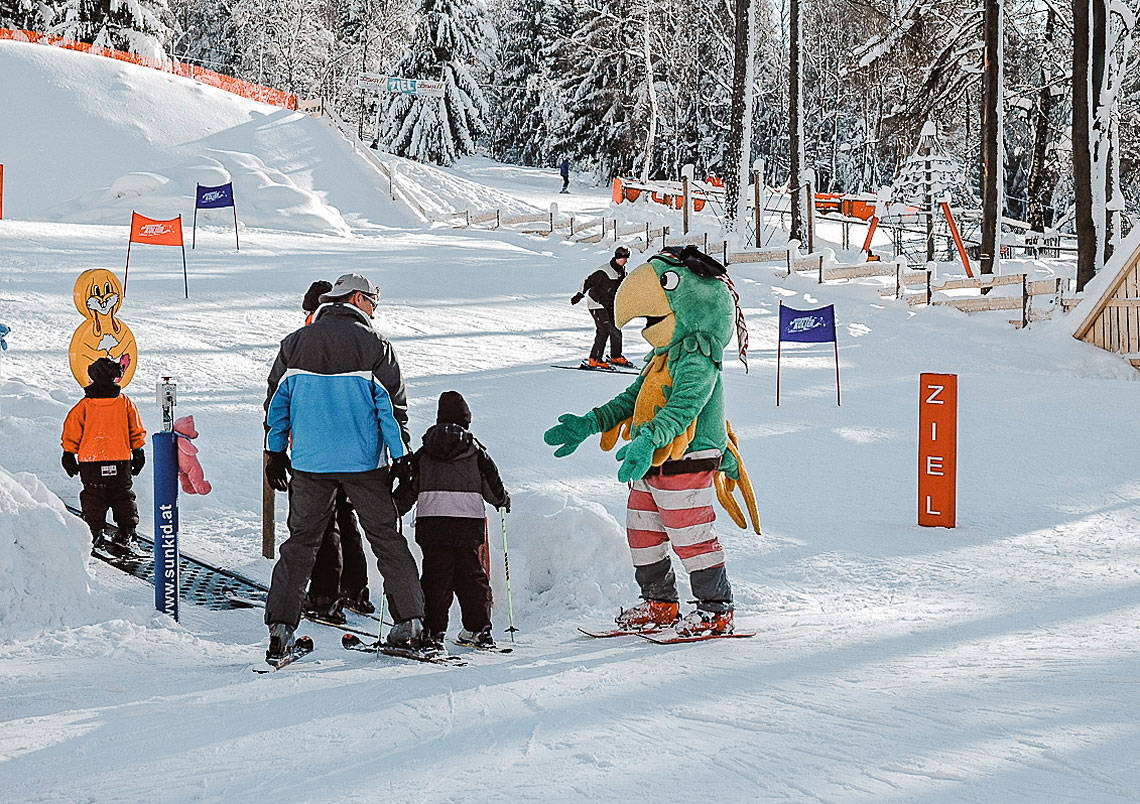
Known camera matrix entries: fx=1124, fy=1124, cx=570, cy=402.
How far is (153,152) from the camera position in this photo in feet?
100

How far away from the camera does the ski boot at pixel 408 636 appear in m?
4.98

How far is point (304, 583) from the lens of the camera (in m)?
4.87

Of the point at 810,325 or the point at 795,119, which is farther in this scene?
the point at 795,119

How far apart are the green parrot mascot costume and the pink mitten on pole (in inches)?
72.6

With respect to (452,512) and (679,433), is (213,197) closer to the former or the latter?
(452,512)

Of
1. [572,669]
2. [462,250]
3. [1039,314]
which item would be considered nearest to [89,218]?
[462,250]

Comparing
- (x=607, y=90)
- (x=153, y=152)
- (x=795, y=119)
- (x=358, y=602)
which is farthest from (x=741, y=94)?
(x=607, y=90)

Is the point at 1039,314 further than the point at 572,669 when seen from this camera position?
Yes

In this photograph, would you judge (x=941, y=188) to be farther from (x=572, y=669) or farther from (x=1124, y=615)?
(x=572, y=669)

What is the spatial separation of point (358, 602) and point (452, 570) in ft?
3.15

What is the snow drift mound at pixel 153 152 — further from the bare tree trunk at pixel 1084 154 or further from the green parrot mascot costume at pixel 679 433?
the green parrot mascot costume at pixel 679 433

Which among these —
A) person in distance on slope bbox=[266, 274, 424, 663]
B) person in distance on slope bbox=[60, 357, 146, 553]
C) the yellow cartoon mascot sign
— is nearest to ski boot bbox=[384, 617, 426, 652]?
person in distance on slope bbox=[266, 274, 424, 663]

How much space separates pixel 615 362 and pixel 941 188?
14019 millimetres

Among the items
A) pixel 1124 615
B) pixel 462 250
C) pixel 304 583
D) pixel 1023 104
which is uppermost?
→ pixel 1023 104
